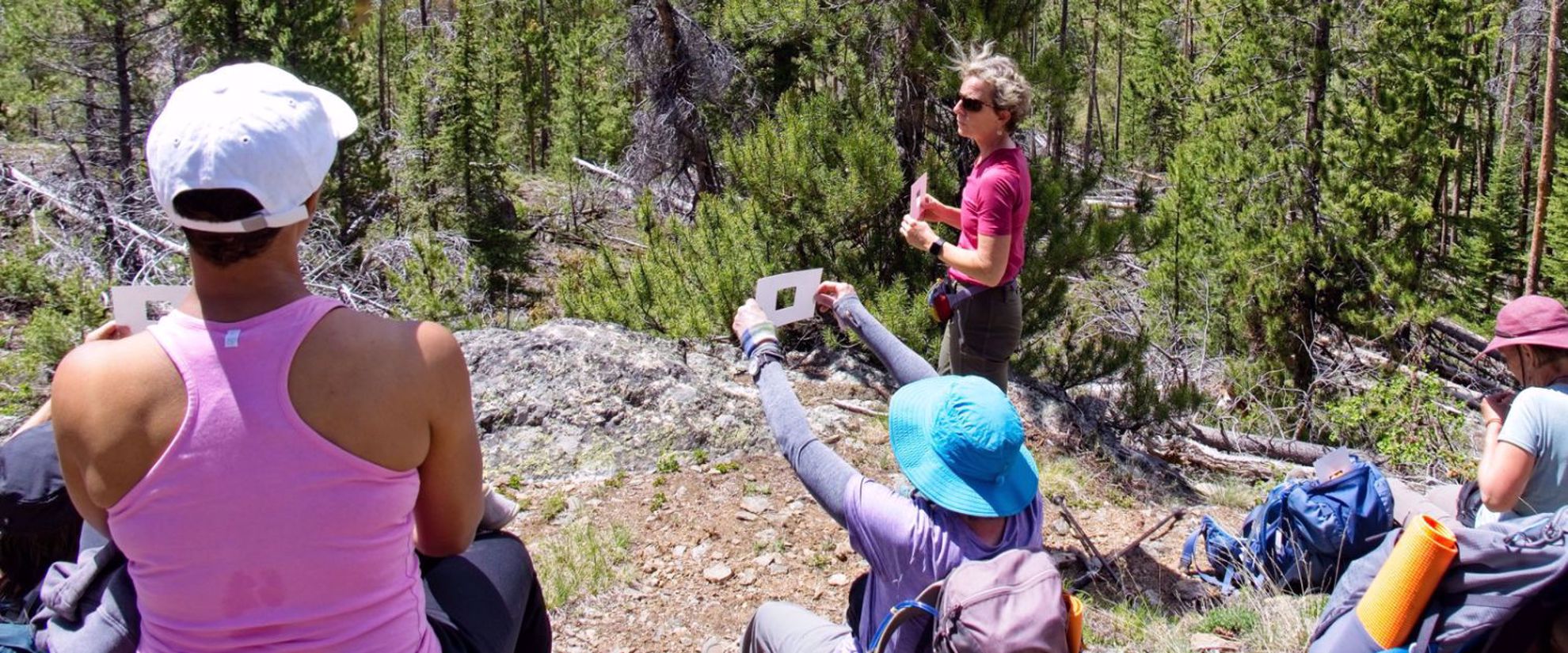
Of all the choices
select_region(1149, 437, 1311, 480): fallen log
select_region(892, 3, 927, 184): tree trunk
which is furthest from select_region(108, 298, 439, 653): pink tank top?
select_region(1149, 437, 1311, 480): fallen log

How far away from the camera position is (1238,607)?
3.81 meters

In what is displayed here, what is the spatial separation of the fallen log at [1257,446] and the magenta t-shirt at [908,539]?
271 inches

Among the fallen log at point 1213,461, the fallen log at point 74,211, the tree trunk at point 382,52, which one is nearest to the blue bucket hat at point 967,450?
the fallen log at point 1213,461

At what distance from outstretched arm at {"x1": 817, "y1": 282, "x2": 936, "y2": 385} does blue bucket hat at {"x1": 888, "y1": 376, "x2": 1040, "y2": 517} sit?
1.90 ft

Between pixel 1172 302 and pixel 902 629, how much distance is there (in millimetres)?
16270

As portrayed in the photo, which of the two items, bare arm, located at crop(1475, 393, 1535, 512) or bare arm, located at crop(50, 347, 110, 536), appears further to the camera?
bare arm, located at crop(1475, 393, 1535, 512)

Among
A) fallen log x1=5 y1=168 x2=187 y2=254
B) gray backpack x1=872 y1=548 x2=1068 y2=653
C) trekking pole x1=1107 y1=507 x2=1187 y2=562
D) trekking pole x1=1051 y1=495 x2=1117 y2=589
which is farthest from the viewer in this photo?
fallen log x1=5 y1=168 x2=187 y2=254

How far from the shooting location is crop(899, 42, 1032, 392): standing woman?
11.4 feet

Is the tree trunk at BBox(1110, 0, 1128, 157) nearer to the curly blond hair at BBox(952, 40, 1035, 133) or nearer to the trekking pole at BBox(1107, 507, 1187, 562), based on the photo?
the trekking pole at BBox(1107, 507, 1187, 562)

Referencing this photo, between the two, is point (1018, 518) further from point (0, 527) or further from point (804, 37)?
point (804, 37)

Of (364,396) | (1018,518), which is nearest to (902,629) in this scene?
(1018,518)

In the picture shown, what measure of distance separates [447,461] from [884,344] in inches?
56.0

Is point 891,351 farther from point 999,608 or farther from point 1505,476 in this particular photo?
point 1505,476

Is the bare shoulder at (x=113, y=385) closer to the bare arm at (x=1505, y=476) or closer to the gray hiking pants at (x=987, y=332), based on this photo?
the gray hiking pants at (x=987, y=332)
